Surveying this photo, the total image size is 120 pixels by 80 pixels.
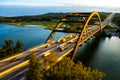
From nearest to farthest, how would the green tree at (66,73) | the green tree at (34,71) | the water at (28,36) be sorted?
the green tree at (34,71) < the green tree at (66,73) < the water at (28,36)

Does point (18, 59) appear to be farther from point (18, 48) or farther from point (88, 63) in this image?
point (88, 63)

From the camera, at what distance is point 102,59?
227 feet

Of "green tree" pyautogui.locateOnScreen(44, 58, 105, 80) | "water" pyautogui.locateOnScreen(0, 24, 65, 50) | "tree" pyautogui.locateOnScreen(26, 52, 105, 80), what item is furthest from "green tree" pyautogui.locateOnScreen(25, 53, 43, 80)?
"water" pyautogui.locateOnScreen(0, 24, 65, 50)

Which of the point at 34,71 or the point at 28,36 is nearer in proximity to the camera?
the point at 34,71

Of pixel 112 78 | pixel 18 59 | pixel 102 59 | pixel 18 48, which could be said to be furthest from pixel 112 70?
pixel 18 48

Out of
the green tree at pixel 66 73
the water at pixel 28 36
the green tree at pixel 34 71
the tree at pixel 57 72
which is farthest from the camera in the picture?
the water at pixel 28 36

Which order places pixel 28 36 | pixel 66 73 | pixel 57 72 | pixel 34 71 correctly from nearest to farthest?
pixel 34 71 < pixel 66 73 < pixel 57 72 < pixel 28 36

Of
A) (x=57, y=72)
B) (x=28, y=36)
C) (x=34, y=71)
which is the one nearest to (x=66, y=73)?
(x=57, y=72)

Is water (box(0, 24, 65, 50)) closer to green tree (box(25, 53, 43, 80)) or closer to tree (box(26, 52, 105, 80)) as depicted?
tree (box(26, 52, 105, 80))

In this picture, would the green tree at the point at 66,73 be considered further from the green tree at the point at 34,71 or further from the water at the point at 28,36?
the water at the point at 28,36

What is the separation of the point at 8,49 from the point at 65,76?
37.8m

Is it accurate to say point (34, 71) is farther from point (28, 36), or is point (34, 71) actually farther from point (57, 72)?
point (28, 36)

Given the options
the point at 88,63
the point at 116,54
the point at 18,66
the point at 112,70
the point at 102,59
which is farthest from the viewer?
the point at 116,54

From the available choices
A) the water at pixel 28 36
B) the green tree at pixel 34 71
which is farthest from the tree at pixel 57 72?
the water at pixel 28 36
